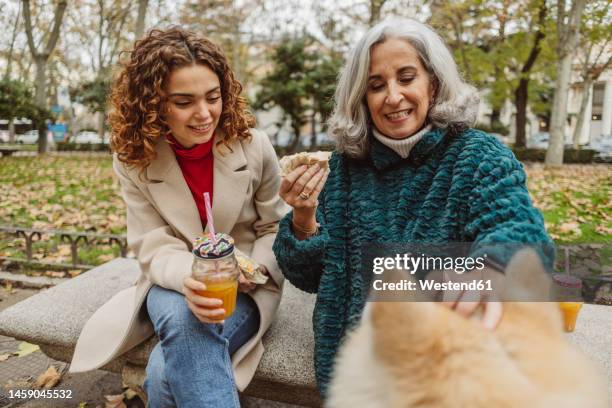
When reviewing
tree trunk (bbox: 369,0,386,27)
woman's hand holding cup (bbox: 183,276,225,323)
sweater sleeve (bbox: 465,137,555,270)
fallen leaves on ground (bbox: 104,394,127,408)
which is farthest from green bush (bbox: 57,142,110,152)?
sweater sleeve (bbox: 465,137,555,270)

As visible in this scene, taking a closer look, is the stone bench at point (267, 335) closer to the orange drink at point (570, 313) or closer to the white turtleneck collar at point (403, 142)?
the orange drink at point (570, 313)

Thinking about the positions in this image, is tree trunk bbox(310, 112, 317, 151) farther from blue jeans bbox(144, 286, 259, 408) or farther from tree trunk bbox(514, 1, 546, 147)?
blue jeans bbox(144, 286, 259, 408)

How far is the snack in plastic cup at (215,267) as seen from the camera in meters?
1.69

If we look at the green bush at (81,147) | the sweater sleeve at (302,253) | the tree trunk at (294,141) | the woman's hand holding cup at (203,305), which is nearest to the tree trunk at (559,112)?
the tree trunk at (294,141)

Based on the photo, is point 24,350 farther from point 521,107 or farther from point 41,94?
point 521,107

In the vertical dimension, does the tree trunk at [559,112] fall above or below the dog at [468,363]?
above

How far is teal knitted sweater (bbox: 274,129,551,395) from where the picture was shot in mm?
1557

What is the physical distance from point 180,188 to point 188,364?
88 centimetres

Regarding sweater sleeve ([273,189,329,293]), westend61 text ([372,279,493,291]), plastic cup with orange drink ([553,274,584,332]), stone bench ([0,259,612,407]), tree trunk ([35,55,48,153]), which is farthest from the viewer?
tree trunk ([35,55,48,153])

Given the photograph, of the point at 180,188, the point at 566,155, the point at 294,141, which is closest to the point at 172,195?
the point at 180,188

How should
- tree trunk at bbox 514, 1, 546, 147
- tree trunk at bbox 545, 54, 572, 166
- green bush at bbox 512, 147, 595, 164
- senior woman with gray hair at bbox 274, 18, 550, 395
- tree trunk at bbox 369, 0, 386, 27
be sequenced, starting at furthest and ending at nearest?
green bush at bbox 512, 147, 595, 164 < tree trunk at bbox 514, 1, 546, 147 < tree trunk at bbox 369, 0, 386, 27 < tree trunk at bbox 545, 54, 572, 166 < senior woman with gray hair at bbox 274, 18, 550, 395

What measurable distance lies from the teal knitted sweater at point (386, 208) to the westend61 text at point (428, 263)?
0.11 metres

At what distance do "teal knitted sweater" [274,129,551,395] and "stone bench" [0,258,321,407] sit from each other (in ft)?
0.85

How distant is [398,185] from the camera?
1796mm
